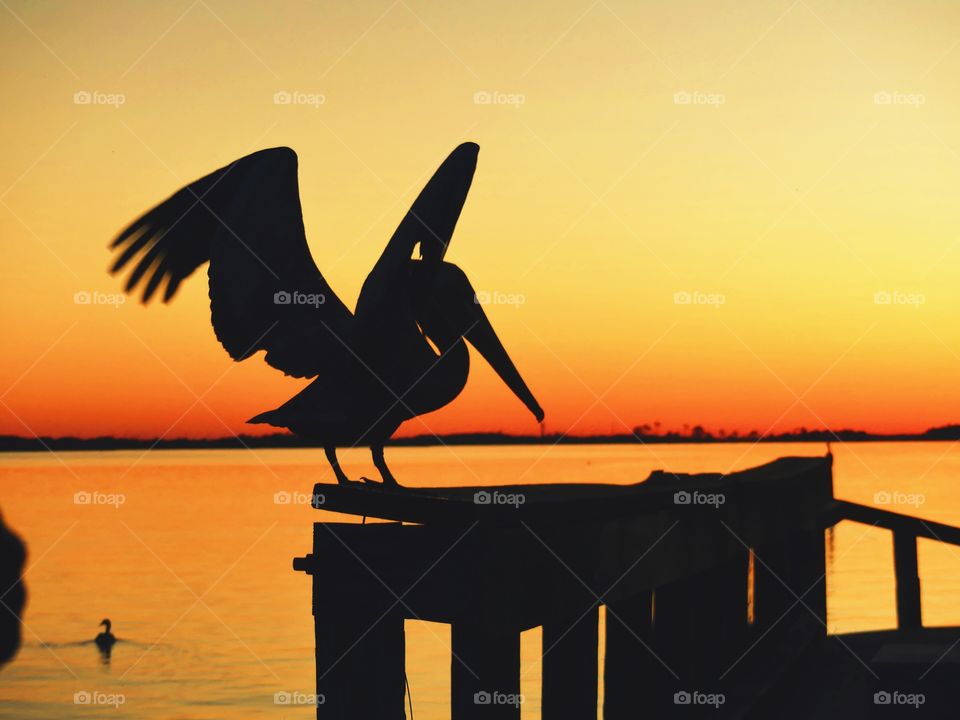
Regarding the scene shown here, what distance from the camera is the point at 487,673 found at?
504 cm

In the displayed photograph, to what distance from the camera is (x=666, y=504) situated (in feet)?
22.7

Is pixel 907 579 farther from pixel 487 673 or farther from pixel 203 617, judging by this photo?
pixel 203 617

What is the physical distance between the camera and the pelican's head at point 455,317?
7.12 meters

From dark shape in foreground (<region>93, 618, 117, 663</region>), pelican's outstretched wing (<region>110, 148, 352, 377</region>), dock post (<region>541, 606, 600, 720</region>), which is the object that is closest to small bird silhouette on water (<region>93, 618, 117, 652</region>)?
dark shape in foreground (<region>93, 618, 117, 663</region>)

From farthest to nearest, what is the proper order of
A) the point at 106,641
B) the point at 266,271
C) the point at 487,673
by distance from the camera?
the point at 106,641 < the point at 266,271 < the point at 487,673

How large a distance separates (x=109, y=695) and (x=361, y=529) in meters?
26.2

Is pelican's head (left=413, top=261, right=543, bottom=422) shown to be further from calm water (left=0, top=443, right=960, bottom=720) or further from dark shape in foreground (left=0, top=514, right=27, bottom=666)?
dark shape in foreground (left=0, top=514, right=27, bottom=666)

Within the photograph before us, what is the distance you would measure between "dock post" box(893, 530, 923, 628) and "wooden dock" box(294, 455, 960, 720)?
11.4 ft

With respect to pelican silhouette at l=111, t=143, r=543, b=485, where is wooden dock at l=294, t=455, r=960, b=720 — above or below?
below

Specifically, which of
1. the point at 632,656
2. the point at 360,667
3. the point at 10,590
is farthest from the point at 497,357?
the point at 10,590

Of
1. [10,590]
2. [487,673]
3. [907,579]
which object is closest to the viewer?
[487,673]

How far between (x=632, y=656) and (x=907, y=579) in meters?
9.60

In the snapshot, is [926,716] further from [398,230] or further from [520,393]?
[398,230]

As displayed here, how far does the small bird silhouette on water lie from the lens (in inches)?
1384
